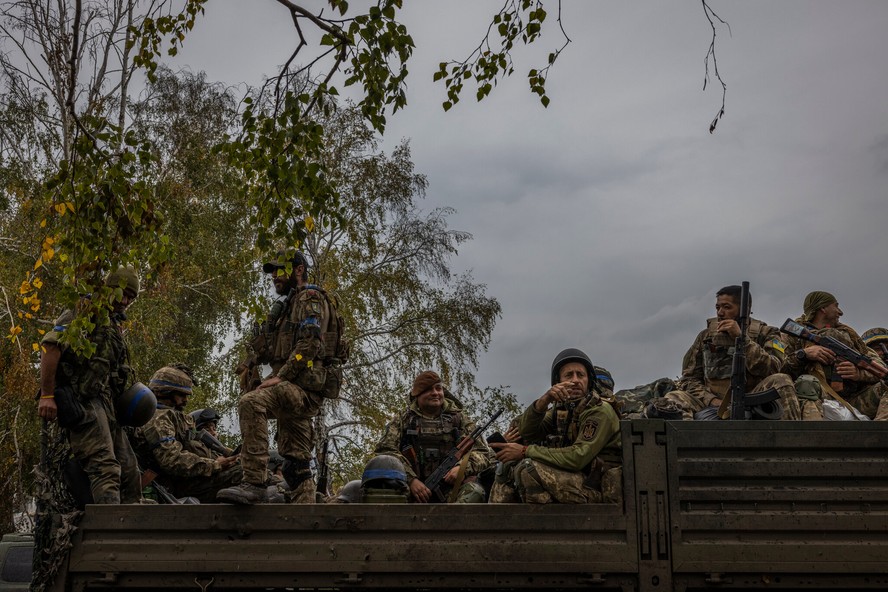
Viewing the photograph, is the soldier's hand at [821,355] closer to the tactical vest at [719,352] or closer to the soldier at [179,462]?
the tactical vest at [719,352]

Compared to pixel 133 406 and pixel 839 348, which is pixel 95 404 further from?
pixel 839 348

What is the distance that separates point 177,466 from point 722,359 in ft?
12.3

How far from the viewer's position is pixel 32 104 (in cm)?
2023

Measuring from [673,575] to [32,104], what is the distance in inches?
740

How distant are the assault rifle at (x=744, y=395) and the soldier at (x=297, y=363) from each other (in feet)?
8.08

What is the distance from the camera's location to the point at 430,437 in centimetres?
667

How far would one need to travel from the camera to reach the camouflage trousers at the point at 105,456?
5.44 metres

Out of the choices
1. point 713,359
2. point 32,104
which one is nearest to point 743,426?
point 713,359

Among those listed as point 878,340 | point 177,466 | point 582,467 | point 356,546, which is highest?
point 878,340

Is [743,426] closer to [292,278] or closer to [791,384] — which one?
[791,384]

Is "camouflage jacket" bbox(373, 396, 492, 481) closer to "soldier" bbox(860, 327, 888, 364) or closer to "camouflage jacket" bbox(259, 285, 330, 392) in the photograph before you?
"camouflage jacket" bbox(259, 285, 330, 392)

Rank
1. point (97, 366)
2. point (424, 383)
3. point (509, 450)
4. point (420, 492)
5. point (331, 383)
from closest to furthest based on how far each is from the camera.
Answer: point (509, 450)
point (97, 366)
point (420, 492)
point (331, 383)
point (424, 383)

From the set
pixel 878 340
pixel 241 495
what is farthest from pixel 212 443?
pixel 878 340

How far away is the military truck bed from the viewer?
4.47m
